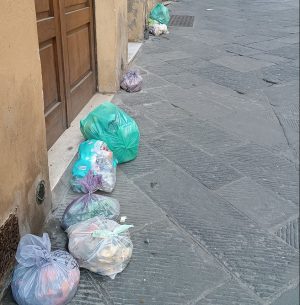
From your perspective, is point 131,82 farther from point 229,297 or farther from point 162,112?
point 229,297

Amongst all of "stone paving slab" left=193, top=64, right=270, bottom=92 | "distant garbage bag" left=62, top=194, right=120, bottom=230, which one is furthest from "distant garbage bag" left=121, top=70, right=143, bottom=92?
"distant garbage bag" left=62, top=194, right=120, bottom=230

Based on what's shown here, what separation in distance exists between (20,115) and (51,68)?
1.42 meters

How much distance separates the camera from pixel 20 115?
6.56ft

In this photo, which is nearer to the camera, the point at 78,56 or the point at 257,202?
the point at 257,202

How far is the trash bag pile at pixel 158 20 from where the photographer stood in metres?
8.43

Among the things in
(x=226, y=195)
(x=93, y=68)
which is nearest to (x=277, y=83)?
(x=93, y=68)

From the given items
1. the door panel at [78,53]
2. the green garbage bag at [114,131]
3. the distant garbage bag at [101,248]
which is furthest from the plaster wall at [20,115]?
the door panel at [78,53]

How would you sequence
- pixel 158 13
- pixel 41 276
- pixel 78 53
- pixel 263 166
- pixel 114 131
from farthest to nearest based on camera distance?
pixel 158 13 → pixel 78 53 → pixel 263 166 → pixel 114 131 → pixel 41 276

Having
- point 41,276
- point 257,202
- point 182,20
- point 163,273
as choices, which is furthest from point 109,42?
point 182,20

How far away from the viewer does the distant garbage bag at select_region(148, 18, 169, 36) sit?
27.6 ft

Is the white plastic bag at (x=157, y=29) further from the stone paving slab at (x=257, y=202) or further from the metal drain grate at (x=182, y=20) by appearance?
the stone paving slab at (x=257, y=202)

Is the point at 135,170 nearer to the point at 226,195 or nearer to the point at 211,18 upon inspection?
the point at 226,195

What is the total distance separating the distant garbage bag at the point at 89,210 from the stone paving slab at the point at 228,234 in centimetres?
41

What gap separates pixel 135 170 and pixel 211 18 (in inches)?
341
